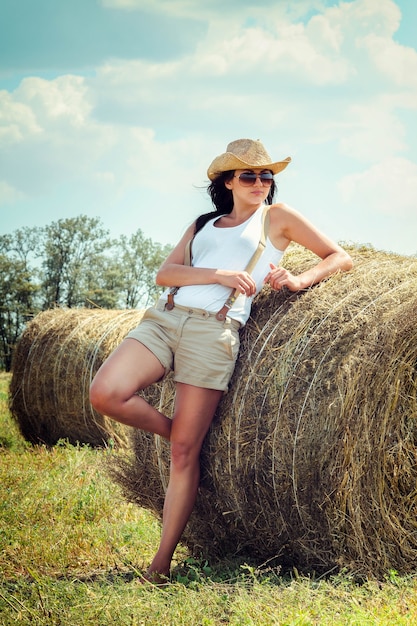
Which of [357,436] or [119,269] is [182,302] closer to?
[357,436]

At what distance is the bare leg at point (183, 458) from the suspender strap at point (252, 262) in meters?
0.45

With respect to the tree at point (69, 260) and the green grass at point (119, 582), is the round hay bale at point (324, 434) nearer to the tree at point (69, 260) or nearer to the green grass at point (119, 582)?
the green grass at point (119, 582)

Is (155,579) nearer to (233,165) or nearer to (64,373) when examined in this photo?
(233,165)

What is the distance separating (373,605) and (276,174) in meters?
2.64

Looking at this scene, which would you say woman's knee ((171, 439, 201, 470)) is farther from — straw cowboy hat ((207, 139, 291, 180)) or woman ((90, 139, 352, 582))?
straw cowboy hat ((207, 139, 291, 180))

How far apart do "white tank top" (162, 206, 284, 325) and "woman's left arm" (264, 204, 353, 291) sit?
0.08 meters

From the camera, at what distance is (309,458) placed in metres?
4.12

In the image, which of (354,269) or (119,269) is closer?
(354,269)

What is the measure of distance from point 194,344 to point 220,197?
3.83 feet

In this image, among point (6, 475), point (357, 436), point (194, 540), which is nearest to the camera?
point (357, 436)

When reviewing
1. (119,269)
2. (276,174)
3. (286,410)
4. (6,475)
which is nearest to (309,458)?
(286,410)

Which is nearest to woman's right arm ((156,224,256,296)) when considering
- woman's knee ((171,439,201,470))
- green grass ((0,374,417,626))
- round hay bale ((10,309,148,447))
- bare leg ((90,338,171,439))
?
bare leg ((90,338,171,439))

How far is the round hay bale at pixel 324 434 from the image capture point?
4.01 metres

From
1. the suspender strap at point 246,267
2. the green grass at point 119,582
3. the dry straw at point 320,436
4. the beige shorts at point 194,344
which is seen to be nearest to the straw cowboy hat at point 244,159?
the suspender strap at point 246,267
